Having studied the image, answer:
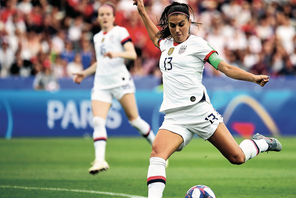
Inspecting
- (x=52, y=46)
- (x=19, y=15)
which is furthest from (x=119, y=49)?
(x=19, y=15)

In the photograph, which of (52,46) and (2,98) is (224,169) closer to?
(2,98)

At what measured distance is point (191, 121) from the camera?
5242 millimetres

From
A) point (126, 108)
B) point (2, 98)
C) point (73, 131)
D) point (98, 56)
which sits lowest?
point (73, 131)

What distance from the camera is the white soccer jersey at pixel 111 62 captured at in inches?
327

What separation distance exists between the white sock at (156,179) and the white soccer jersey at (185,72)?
2.24 feet

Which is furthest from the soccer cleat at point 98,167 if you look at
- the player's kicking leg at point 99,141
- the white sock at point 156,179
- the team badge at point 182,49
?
the team badge at point 182,49

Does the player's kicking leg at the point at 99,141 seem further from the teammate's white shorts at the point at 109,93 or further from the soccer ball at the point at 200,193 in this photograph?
the soccer ball at the point at 200,193

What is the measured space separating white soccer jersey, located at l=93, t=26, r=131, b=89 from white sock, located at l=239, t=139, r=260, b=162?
10.2 ft

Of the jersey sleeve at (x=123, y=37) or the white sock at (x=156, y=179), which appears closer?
the white sock at (x=156, y=179)

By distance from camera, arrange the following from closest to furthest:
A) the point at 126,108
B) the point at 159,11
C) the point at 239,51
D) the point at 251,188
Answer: the point at 251,188 → the point at 126,108 → the point at 239,51 → the point at 159,11

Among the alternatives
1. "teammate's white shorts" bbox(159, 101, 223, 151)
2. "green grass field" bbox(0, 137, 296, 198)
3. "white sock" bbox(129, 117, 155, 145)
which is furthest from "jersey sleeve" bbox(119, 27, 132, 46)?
"teammate's white shorts" bbox(159, 101, 223, 151)

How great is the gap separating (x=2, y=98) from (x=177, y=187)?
8.66 metres

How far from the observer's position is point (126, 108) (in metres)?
8.35

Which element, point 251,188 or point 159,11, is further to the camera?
point 159,11
